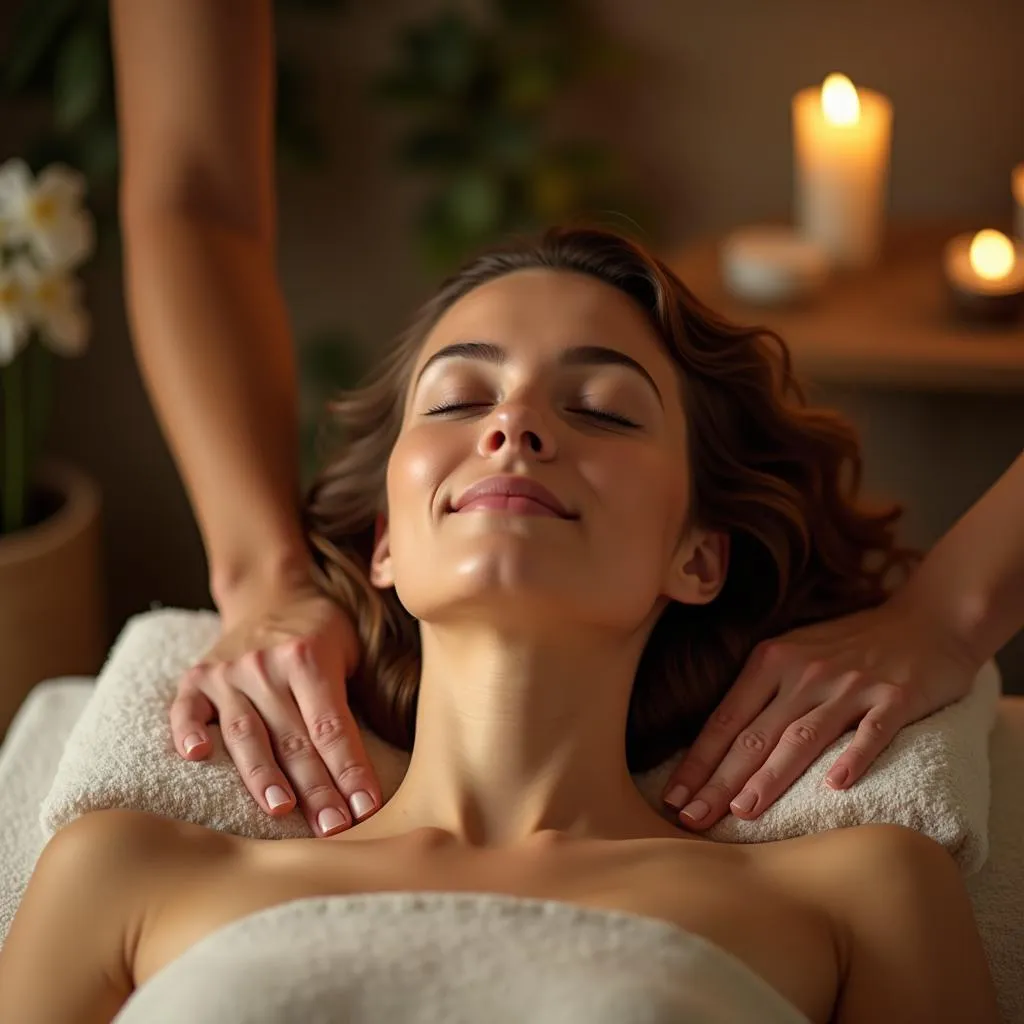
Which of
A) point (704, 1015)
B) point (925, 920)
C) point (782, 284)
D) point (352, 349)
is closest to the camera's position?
point (704, 1015)

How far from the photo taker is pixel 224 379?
1.65 m

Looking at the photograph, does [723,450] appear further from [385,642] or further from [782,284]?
[782,284]

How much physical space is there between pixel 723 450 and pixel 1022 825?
0.44m

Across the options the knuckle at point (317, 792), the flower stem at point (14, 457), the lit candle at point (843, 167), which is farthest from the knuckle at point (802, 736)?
the flower stem at point (14, 457)

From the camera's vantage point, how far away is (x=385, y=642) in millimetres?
1514

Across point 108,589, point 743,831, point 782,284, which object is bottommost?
point 108,589

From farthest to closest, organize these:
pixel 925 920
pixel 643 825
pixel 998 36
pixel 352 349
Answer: pixel 352 349 < pixel 998 36 < pixel 643 825 < pixel 925 920

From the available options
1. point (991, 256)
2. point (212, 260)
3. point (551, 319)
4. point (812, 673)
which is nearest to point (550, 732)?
point (812, 673)

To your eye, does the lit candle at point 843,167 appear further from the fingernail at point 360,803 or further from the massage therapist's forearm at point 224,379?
the fingernail at point 360,803

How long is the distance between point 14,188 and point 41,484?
0.64m

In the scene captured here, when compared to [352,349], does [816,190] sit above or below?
above

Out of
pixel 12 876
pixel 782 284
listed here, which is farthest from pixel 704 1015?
pixel 782 284

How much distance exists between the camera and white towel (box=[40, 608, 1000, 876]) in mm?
1293

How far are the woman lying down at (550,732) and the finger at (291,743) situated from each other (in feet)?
0.11
